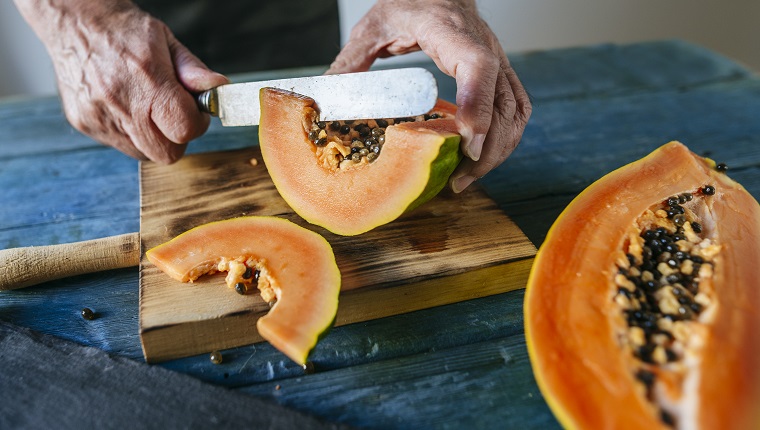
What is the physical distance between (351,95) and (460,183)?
318 millimetres

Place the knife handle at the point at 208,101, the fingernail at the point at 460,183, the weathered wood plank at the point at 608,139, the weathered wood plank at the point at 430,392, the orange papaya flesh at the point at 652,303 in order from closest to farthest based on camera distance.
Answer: the orange papaya flesh at the point at 652,303 < the weathered wood plank at the point at 430,392 < the fingernail at the point at 460,183 < the knife handle at the point at 208,101 < the weathered wood plank at the point at 608,139

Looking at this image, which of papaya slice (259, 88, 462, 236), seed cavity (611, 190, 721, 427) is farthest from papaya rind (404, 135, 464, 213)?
seed cavity (611, 190, 721, 427)

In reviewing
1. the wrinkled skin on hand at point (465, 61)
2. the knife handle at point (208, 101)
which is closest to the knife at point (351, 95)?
the knife handle at point (208, 101)

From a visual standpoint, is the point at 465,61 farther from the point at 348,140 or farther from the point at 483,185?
the point at 483,185

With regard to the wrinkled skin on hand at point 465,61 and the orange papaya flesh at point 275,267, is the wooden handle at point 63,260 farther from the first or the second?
the wrinkled skin on hand at point 465,61


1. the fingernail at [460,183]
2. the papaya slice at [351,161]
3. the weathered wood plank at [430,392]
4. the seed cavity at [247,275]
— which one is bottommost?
the weathered wood plank at [430,392]

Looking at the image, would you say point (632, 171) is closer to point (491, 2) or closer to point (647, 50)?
point (647, 50)

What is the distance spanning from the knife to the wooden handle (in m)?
0.39

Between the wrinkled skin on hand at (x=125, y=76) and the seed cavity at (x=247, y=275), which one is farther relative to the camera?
the wrinkled skin on hand at (x=125, y=76)

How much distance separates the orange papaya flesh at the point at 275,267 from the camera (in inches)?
41.3

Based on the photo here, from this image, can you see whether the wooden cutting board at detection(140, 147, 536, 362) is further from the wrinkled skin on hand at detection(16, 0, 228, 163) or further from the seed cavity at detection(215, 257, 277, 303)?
the wrinkled skin on hand at detection(16, 0, 228, 163)

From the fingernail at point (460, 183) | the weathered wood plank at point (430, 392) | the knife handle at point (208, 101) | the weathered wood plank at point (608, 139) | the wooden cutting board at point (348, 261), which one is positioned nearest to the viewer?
the weathered wood plank at point (430, 392)

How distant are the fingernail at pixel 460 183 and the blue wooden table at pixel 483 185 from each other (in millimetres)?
222

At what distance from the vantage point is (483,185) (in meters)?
1.68
